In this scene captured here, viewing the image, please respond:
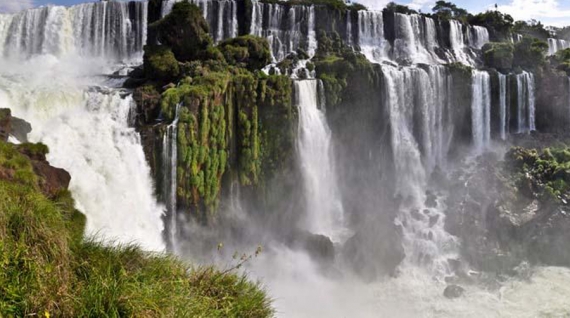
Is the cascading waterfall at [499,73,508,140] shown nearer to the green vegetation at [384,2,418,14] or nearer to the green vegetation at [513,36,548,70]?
the green vegetation at [513,36,548,70]

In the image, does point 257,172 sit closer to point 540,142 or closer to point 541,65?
point 540,142

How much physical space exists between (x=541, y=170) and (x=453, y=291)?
40.4 feet

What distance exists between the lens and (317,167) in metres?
22.8

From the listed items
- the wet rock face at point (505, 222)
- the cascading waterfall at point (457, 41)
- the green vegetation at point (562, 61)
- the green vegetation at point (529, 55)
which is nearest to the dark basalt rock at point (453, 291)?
the wet rock face at point (505, 222)

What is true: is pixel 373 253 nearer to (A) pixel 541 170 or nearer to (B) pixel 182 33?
(A) pixel 541 170

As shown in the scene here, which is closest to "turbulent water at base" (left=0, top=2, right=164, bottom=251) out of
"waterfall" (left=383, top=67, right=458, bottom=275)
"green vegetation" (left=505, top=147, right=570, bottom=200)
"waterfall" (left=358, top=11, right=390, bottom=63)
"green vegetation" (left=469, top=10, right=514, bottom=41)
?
"waterfall" (left=383, top=67, right=458, bottom=275)

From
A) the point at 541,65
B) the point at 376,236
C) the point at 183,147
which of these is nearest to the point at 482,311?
the point at 376,236

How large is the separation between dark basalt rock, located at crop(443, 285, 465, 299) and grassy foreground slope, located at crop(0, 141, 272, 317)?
47.5ft

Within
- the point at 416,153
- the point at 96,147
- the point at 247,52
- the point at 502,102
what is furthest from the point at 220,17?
the point at 502,102

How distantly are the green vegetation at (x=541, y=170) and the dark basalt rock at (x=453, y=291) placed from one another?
945 centimetres

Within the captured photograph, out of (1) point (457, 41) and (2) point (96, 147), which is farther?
(1) point (457, 41)

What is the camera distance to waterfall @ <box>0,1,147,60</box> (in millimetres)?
25344

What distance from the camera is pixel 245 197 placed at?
20.0 metres

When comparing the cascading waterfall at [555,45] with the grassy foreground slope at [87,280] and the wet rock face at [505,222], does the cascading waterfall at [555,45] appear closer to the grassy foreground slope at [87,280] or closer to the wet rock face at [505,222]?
the wet rock face at [505,222]
